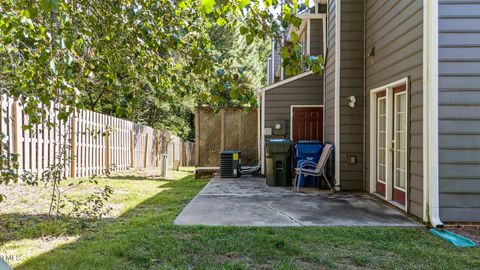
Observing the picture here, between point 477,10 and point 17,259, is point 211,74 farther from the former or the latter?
point 477,10

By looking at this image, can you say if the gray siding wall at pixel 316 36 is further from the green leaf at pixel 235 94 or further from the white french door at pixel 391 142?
the green leaf at pixel 235 94

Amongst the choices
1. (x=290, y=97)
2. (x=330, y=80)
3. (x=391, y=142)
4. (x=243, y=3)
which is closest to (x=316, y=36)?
(x=290, y=97)

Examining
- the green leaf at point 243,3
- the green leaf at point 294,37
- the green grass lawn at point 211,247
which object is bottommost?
the green grass lawn at point 211,247

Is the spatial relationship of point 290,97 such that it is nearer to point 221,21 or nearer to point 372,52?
point 372,52

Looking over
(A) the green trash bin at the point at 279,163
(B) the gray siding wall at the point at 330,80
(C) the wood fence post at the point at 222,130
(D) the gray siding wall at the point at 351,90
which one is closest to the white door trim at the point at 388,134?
(D) the gray siding wall at the point at 351,90

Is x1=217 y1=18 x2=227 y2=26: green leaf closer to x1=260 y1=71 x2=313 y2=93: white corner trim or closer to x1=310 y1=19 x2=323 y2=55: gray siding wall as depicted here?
x1=260 y1=71 x2=313 y2=93: white corner trim

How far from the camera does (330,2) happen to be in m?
8.05

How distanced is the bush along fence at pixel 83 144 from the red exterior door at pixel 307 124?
420cm

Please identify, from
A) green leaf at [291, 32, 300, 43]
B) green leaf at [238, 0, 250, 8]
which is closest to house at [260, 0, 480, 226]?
green leaf at [291, 32, 300, 43]

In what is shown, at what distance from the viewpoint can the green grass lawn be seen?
3.25 m

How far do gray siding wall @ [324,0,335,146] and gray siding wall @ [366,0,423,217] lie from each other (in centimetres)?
117

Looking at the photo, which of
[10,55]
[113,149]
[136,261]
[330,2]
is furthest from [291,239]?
[113,149]

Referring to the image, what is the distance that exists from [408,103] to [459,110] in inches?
27.4

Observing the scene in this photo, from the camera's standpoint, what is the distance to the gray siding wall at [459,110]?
14.5ft
